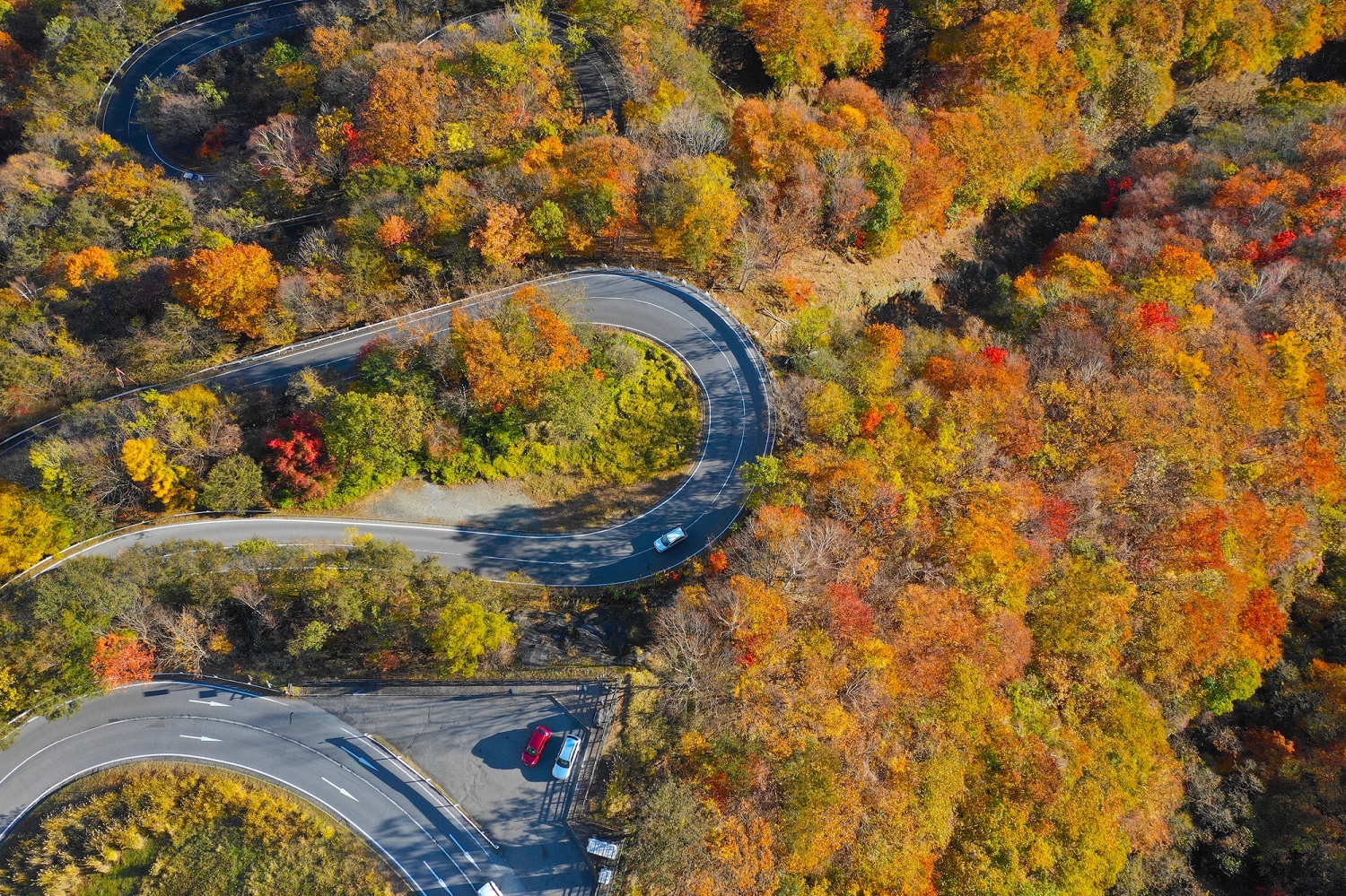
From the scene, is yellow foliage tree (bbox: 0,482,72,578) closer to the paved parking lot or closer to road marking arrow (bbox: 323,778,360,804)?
the paved parking lot

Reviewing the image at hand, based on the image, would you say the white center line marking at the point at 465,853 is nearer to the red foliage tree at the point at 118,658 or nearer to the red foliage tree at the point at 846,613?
the red foliage tree at the point at 118,658

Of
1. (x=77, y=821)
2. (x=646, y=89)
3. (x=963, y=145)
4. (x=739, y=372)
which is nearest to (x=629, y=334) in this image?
(x=739, y=372)

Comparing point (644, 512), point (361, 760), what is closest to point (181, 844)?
point (361, 760)

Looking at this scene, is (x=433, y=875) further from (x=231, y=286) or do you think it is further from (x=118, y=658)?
(x=231, y=286)

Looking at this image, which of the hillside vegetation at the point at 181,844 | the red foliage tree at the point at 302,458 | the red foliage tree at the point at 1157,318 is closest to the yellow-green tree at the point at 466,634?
the hillside vegetation at the point at 181,844

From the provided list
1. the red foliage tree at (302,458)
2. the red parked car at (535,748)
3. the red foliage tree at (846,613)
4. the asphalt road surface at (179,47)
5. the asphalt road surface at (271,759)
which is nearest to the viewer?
the asphalt road surface at (271,759)

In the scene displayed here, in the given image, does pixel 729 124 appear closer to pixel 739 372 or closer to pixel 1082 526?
pixel 739 372
